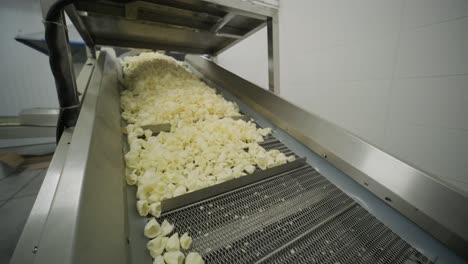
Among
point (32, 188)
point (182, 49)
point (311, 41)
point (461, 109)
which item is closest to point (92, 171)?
point (461, 109)

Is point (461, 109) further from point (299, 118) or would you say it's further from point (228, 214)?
point (228, 214)

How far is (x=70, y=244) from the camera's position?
40 centimetres

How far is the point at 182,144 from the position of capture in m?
1.05

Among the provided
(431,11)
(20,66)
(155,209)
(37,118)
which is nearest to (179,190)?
(155,209)

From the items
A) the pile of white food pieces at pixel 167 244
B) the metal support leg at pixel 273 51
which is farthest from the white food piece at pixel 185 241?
the metal support leg at pixel 273 51

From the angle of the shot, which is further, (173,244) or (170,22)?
(170,22)

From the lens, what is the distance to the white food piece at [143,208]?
2.17ft

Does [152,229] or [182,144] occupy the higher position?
[182,144]

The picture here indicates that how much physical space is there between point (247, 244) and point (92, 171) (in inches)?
22.5

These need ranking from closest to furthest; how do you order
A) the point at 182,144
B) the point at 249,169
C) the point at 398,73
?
the point at 249,169, the point at 182,144, the point at 398,73

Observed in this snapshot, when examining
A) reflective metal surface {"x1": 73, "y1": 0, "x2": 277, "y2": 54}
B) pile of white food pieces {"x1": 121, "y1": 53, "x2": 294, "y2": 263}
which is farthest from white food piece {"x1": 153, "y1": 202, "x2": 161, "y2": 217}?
reflective metal surface {"x1": 73, "y1": 0, "x2": 277, "y2": 54}

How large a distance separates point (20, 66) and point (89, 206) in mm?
5059

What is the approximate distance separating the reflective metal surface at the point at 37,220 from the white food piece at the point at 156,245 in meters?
0.26

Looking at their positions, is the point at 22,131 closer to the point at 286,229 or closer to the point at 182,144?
the point at 182,144
